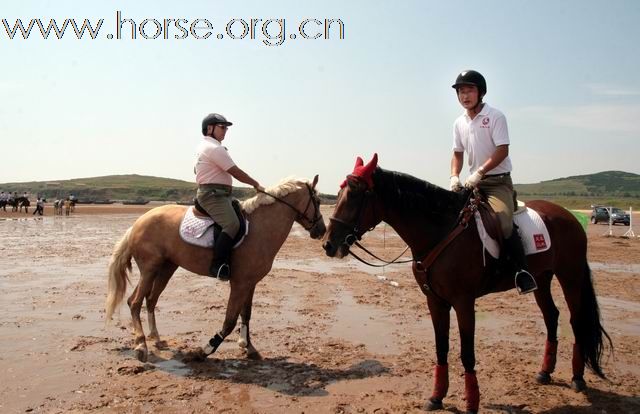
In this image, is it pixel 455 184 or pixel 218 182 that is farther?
pixel 218 182

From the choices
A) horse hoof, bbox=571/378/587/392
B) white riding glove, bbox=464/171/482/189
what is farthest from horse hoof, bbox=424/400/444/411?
white riding glove, bbox=464/171/482/189

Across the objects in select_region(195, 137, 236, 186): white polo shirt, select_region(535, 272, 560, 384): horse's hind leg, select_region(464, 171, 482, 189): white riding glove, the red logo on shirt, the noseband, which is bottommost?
select_region(535, 272, 560, 384): horse's hind leg

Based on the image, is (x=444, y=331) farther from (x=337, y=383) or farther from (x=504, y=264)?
(x=337, y=383)

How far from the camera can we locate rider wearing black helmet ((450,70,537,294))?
190 inches

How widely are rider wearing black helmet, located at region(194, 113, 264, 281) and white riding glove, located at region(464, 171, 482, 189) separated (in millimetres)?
2970

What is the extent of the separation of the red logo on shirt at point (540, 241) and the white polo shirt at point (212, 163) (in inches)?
150

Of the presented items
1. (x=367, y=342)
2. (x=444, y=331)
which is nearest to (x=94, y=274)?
(x=367, y=342)

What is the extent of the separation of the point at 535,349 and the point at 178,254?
521cm

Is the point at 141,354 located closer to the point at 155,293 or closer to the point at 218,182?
the point at 155,293

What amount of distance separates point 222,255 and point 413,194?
288 centimetres

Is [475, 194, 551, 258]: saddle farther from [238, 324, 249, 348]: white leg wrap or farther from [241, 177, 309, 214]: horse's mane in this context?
[238, 324, 249, 348]: white leg wrap

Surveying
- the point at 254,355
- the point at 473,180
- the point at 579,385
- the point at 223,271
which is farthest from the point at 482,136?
the point at 254,355

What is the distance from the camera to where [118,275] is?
23.2 ft

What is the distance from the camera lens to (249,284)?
6.56 meters
